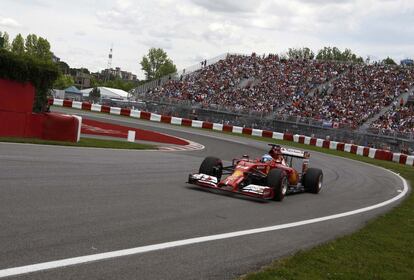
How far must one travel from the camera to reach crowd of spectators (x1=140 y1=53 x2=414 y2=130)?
42969mm

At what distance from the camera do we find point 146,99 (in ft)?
159

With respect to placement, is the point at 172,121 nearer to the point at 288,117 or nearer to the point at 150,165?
the point at 288,117

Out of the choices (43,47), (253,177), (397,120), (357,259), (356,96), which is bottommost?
(357,259)

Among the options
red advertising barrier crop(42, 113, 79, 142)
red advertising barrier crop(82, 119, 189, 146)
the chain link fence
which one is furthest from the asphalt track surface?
the chain link fence

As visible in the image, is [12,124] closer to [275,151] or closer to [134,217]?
[275,151]

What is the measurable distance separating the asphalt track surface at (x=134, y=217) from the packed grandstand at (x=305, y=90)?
27940mm

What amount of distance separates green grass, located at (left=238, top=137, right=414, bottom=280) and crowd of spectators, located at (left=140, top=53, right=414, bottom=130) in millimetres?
29746

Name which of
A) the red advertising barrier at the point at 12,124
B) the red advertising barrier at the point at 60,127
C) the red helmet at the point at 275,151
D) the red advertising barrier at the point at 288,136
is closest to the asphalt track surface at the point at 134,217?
the red helmet at the point at 275,151

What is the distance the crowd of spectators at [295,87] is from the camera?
42969mm

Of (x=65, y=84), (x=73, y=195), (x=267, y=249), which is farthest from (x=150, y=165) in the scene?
(x=65, y=84)

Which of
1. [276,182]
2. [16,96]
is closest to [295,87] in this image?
[16,96]

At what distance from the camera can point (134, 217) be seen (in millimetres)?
7199

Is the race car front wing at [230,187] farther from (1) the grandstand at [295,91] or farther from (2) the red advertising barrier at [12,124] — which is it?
(1) the grandstand at [295,91]

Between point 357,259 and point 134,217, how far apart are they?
115 inches
